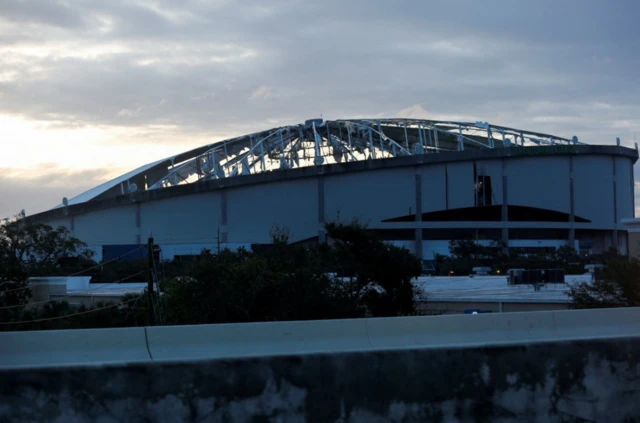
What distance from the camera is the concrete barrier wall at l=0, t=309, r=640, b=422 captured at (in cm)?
677

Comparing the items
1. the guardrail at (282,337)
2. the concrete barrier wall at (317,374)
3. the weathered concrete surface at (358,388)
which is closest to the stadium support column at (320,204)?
the guardrail at (282,337)

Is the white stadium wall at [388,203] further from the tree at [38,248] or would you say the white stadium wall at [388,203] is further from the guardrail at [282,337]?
the guardrail at [282,337]

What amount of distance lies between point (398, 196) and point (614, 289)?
196 feet

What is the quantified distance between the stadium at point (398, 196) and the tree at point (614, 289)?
5601cm

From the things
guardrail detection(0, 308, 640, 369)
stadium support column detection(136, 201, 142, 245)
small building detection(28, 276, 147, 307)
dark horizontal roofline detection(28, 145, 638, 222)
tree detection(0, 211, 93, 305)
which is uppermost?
dark horizontal roofline detection(28, 145, 638, 222)

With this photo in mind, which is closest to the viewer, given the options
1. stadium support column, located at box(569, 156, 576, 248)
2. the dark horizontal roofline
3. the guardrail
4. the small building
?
the guardrail

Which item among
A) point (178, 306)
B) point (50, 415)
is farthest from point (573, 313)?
point (178, 306)

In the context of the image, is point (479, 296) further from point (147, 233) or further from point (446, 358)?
point (147, 233)

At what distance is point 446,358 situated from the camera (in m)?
7.46

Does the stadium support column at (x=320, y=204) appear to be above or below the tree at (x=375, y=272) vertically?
above

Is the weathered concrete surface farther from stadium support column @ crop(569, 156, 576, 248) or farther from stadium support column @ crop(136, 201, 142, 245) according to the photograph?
stadium support column @ crop(136, 201, 142, 245)

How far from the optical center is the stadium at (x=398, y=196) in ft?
275

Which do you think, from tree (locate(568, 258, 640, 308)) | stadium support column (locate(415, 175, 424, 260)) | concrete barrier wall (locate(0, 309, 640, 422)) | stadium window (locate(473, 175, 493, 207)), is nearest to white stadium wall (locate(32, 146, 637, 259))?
stadium support column (locate(415, 175, 424, 260))

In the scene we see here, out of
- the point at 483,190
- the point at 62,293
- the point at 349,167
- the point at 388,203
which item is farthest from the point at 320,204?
the point at 62,293
